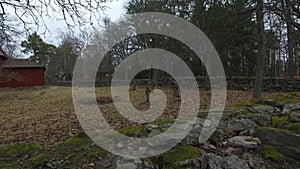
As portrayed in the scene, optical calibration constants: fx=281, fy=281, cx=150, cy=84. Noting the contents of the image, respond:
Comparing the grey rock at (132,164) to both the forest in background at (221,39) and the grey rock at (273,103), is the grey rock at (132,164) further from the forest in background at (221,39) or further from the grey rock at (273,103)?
the forest in background at (221,39)

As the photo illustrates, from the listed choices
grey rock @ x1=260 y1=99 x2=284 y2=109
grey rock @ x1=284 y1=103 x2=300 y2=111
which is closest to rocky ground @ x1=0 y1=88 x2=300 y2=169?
grey rock @ x1=284 y1=103 x2=300 y2=111

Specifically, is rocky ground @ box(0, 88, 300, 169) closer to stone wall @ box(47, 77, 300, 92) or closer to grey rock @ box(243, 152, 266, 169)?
grey rock @ box(243, 152, 266, 169)

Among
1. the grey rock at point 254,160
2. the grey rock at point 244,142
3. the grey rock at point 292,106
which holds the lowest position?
the grey rock at point 254,160

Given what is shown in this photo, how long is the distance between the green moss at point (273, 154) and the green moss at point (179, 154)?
851mm

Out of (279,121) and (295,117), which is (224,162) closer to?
(279,121)

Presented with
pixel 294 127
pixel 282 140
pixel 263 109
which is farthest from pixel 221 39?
pixel 282 140

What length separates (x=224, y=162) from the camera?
10.2 feet

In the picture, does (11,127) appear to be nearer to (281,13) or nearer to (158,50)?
(281,13)

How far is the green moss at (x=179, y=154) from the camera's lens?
3.14m

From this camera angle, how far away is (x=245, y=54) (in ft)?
76.9

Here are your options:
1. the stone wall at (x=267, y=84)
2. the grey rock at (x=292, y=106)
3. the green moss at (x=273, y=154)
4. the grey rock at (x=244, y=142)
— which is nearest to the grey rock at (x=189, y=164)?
the grey rock at (x=244, y=142)

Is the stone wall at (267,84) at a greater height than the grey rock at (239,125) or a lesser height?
greater

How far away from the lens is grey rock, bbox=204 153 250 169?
10.1ft

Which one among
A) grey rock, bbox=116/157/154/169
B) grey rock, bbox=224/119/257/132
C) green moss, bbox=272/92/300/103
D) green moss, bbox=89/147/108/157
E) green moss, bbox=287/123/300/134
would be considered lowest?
grey rock, bbox=116/157/154/169
